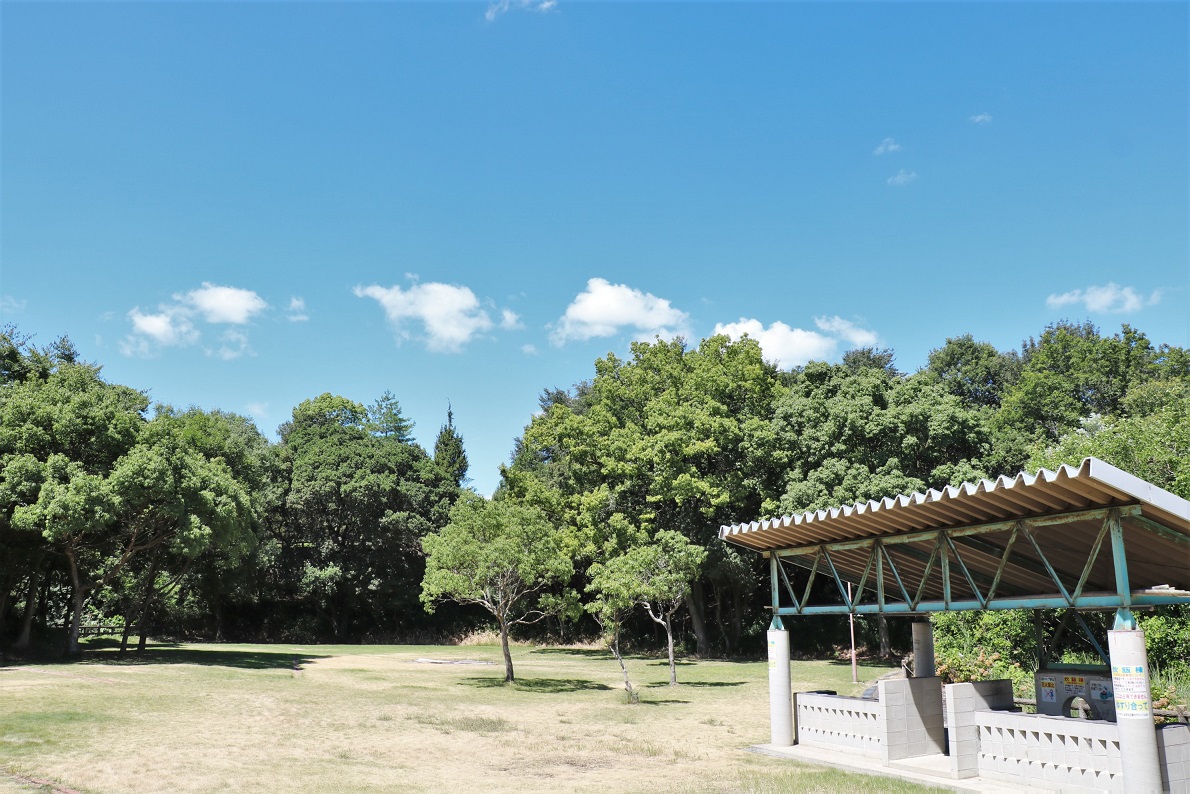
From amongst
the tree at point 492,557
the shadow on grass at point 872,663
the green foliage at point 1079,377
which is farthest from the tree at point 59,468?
the green foliage at point 1079,377

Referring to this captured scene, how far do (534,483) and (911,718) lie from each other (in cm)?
2750

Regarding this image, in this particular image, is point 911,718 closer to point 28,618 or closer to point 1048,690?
point 1048,690

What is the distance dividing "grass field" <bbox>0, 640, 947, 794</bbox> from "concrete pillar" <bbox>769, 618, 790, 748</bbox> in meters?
0.70

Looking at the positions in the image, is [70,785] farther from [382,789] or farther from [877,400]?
[877,400]

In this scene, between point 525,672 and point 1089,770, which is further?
point 525,672

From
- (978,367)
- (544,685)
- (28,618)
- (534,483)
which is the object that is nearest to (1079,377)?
(978,367)

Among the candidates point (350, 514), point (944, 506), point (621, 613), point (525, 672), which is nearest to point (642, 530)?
point (621, 613)

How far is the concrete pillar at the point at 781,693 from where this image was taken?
12.8m

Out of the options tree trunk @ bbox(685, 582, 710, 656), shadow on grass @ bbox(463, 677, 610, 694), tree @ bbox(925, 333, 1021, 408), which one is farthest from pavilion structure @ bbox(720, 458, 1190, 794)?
tree @ bbox(925, 333, 1021, 408)

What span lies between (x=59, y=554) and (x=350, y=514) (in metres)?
18.1

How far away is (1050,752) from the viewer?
30.8 feet

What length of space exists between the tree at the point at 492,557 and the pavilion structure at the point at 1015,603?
933 cm

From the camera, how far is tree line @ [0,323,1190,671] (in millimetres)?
23188

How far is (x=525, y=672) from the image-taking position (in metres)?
27.5
